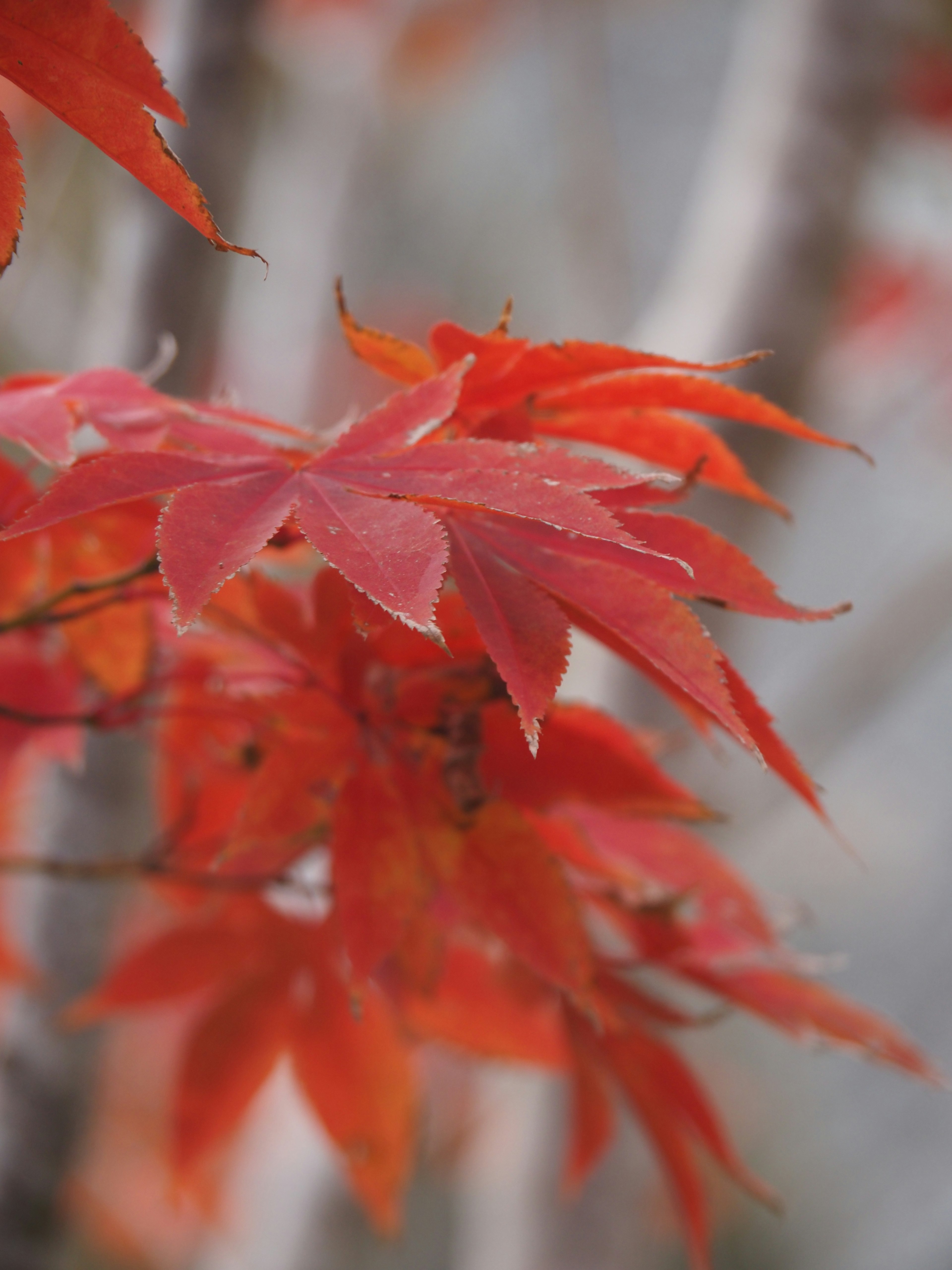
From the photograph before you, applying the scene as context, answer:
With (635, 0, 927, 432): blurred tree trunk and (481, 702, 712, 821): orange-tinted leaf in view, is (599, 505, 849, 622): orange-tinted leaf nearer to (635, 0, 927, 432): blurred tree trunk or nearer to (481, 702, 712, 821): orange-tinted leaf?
(481, 702, 712, 821): orange-tinted leaf

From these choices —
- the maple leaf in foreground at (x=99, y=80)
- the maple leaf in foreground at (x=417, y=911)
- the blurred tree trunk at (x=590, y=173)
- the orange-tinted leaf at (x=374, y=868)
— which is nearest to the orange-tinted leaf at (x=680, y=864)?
the maple leaf in foreground at (x=417, y=911)

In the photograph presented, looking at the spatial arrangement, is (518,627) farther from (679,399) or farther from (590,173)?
(590,173)

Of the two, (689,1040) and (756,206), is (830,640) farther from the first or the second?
(756,206)

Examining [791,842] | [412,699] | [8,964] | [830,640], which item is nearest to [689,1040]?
[791,842]

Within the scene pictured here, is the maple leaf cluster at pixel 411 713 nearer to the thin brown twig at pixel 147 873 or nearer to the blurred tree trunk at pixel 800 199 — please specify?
the thin brown twig at pixel 147 873

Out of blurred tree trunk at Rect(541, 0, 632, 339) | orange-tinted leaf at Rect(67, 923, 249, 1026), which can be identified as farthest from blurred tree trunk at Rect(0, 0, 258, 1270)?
blurred tree trunk at Rect(541, 0, 632, 339)

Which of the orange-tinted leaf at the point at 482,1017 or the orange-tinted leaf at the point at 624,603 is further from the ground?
the orange-tinted leaf at the point at 624,603

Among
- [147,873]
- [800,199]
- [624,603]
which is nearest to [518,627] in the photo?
[624,603]
